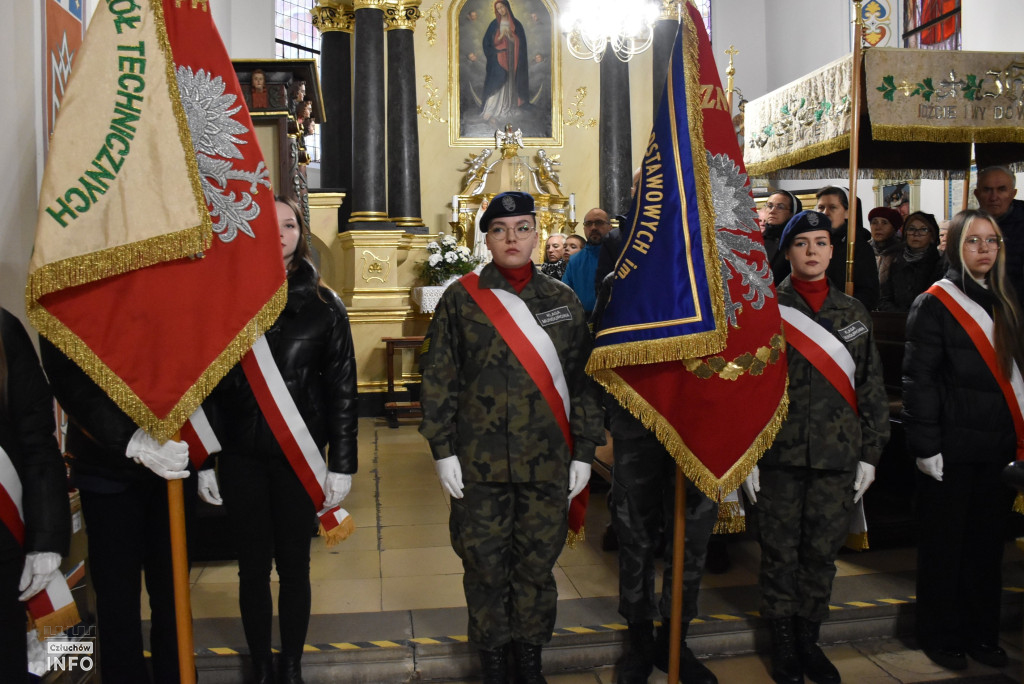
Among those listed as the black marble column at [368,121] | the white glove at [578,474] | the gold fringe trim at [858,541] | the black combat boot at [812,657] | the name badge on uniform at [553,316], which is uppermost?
the black marble column at [368,121]

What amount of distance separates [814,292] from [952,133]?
2.06 meters

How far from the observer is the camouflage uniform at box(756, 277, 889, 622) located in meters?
2.64

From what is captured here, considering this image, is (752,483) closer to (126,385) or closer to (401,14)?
(126,385)

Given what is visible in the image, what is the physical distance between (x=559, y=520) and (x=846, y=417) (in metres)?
1.02

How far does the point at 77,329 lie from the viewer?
1.97 meters

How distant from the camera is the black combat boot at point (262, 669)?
2.40m

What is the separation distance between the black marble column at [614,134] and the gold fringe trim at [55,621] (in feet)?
32.3

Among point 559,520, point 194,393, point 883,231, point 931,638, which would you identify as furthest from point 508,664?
point 883,231

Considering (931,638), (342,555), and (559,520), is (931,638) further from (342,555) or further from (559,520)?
(342,555)

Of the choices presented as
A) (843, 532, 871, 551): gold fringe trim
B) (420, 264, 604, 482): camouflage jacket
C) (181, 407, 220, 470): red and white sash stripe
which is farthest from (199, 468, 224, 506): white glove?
(843, 532, 871, 551): gold fringe trim

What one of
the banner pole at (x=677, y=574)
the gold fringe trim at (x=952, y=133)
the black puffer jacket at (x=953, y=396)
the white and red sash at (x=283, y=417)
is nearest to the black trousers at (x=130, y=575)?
the white and red sash at (x=283, y=417)

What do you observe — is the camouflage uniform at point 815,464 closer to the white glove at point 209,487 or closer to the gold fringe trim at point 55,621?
the white glove at point 209,487

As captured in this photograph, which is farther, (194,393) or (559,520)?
(559,520)

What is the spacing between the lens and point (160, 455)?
1985mm
